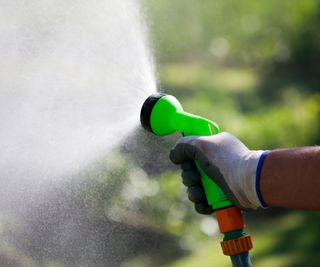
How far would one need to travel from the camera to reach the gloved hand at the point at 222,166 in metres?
2.15

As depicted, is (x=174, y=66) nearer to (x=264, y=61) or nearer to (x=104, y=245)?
(x=264, y=61)

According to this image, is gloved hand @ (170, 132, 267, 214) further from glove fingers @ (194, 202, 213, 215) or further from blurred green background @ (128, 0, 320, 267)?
blurred green background @ (128, 0, 320, 267)

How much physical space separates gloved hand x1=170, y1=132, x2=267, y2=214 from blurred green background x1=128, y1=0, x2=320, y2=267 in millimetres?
1737

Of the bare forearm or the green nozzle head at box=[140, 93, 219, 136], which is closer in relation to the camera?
the bare forearm

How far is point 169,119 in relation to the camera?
2.38m

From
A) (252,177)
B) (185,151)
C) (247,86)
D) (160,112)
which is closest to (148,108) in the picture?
(160,112)

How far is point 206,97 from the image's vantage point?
21.0 feet

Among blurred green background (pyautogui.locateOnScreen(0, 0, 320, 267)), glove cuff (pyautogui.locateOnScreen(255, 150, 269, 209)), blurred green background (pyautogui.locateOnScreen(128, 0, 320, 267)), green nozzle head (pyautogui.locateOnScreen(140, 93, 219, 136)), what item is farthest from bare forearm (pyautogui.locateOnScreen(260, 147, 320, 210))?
blurred green background (pyautogui.locateOnScreen(128, 0, 320, 267))

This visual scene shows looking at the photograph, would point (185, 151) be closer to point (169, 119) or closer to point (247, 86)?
point (169, 119)

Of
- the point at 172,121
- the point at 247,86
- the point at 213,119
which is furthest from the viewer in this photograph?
the point at 247,86

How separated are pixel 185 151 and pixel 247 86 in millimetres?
5506

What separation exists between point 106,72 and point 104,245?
0.69 m

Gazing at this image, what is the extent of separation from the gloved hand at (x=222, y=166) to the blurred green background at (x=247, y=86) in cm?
174

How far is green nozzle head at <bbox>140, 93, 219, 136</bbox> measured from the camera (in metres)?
2.32
